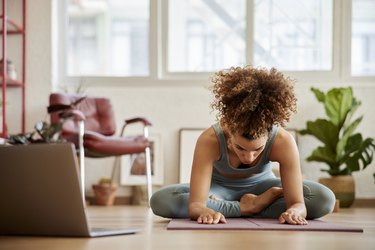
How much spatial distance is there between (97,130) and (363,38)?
227 centimetres

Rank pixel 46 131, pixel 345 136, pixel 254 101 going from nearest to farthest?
pixel 254 101 < pixel 46 131 < pixel 345 136

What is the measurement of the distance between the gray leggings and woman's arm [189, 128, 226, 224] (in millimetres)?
203

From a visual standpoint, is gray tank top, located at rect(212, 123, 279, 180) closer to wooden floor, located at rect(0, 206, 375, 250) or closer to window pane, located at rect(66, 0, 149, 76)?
wooden floor, located at rect(0, 206, 375, 250)

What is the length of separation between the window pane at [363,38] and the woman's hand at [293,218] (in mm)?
3181

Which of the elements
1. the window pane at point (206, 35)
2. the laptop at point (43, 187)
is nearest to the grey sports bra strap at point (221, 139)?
the laptop at point (43, 187)

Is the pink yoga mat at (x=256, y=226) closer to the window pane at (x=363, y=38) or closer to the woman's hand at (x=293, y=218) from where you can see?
the woman's hand at (x=293, y=218)

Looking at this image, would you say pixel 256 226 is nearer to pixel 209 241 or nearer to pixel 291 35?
pixel 209 241

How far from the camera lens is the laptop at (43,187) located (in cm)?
190

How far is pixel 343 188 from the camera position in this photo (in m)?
5.12

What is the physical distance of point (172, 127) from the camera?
222 inches

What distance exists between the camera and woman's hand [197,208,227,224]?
8.99 feet

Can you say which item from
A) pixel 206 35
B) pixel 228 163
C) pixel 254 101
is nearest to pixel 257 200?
pixel 228 163

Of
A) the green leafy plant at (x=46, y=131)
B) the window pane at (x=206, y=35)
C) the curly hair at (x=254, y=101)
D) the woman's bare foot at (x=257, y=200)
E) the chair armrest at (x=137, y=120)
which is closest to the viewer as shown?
the curly hair at (x=254, y=101)

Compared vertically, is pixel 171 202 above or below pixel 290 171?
below
